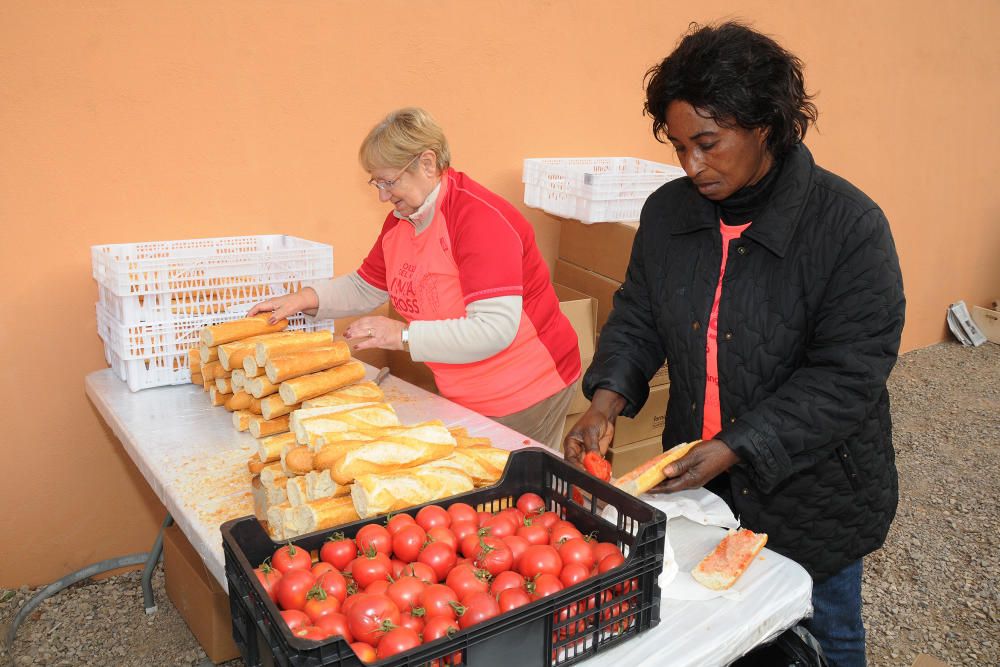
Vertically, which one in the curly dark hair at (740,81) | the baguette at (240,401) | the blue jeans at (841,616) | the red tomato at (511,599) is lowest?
the blue jeans at (841,616)

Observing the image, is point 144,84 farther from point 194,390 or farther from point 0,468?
point 0,468

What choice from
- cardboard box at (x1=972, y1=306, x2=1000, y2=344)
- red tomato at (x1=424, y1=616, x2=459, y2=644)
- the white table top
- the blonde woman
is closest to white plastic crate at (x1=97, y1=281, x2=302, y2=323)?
the blonde woman

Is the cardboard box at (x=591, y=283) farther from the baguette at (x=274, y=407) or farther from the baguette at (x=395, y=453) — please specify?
the baguette at (x=395, y=453)

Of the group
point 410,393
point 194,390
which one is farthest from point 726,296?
point 194,390

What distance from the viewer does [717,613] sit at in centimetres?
147

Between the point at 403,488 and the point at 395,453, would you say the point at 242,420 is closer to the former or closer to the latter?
the point at 395,453

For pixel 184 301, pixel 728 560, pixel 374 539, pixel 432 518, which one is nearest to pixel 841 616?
pixel 728 560

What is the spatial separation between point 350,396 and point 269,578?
3.28 ft

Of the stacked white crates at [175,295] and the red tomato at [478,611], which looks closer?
the red tomato at [478,611]

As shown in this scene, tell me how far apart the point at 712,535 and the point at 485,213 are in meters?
1.15

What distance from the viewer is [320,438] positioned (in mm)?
1836

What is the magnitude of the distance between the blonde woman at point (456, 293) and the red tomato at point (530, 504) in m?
0.81

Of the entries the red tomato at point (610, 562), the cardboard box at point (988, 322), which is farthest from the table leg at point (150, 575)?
the cardboard box at point (988, 322)

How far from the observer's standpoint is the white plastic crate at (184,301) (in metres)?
2.50
